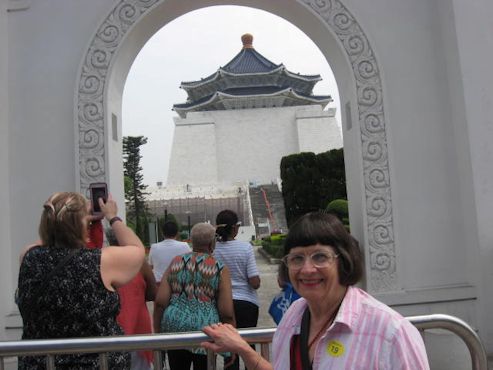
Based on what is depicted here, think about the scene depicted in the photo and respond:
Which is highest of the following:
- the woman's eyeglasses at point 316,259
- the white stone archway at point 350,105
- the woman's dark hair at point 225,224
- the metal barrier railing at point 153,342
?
the white stone archway at point 350,105

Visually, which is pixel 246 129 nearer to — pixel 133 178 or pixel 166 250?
pixel 133 178

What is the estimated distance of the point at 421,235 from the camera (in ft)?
14.2

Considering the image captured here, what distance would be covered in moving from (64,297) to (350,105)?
3.48m

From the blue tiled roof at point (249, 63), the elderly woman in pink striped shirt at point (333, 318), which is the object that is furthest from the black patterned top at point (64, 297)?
the blue tiled roof at point (249, 63)

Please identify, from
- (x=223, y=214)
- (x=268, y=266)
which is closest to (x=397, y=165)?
(x=223, y=214)

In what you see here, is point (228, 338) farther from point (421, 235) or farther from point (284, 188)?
point (284, 188)

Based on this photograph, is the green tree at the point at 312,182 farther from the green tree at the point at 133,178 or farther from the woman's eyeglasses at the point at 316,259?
the woman's eyeglasses at the point at 316,259

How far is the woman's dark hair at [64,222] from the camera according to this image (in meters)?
1.74

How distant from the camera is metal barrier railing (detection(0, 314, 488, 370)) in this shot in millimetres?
1680

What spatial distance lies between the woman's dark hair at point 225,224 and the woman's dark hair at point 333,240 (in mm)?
1882

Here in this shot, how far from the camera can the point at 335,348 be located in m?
1.20

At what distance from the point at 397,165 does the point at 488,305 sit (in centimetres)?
136

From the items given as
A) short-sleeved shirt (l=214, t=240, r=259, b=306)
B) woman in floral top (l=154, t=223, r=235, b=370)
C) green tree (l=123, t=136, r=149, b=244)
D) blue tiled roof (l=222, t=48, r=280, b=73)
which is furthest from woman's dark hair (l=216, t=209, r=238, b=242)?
blue tiled roof (l=222, t=48, r=280, b=73)

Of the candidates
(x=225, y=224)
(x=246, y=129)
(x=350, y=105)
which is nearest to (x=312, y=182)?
(x=350, y=105)
